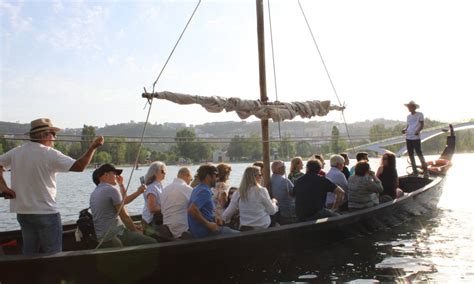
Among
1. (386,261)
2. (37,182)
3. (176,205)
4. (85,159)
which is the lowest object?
(386,261)

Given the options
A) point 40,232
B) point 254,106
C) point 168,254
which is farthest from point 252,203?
point 254,106

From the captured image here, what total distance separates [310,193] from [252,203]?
139 centimetres

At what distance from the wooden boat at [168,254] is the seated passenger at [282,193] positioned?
78 cm

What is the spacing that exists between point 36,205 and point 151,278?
1593mm

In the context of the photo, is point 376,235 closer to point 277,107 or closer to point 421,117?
point 277,107

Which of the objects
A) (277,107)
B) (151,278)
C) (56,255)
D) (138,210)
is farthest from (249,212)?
(138,210)

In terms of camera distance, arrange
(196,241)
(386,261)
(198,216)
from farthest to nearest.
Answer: (386,261) < (198,216) < (196,241)

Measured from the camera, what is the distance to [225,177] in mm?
7848

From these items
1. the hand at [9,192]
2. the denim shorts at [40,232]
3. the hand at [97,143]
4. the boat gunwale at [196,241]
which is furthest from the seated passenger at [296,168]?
the hand at [9,192]

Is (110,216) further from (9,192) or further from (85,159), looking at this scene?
(85,159)

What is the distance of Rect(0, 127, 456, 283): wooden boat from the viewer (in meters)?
5.08

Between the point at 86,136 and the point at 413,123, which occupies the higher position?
the point at 413,123

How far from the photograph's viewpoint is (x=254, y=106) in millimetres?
9812

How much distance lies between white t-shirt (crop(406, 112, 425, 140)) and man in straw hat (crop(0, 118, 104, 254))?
35.5 ft
